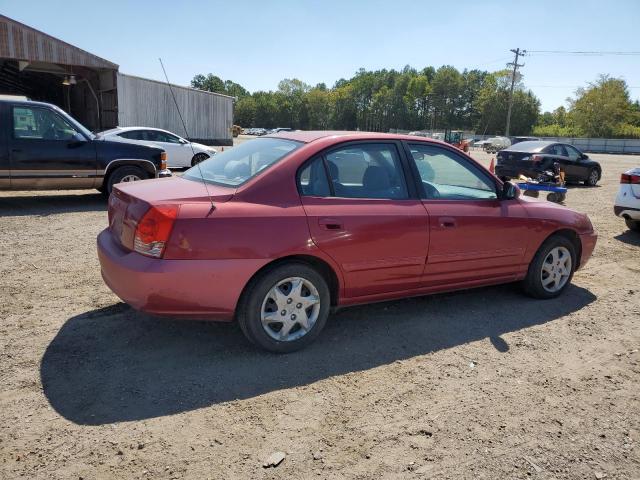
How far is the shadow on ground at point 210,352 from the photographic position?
2.98 m

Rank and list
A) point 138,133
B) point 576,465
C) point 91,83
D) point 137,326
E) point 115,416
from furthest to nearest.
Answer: point 91,83
point 138,133
point 137,326
point 115,416
point 576,465

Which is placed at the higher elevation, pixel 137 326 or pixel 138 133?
pixel 138 133

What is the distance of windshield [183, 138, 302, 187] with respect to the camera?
367 centimetres

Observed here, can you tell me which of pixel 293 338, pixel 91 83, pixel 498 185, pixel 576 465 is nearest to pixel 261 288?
pixel 293 338

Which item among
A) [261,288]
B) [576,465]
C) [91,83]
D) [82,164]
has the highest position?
[91,83]

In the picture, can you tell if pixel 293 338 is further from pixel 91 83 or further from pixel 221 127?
pixel 221 127

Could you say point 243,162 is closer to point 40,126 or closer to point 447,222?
point 447,222

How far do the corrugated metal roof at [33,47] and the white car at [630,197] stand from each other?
18.0 meters

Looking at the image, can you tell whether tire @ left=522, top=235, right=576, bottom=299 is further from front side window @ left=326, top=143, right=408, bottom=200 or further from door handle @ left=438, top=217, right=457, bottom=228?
front side window @ left=326, top=143, right=408, bottom=200

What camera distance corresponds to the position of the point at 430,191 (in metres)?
4.16

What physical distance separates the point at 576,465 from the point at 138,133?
45.3 feet

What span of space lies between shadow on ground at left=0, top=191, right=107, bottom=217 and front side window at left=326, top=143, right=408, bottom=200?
6.58m

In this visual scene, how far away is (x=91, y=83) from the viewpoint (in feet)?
71.1

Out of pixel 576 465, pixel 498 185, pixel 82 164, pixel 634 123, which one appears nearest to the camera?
pixel 576 465
